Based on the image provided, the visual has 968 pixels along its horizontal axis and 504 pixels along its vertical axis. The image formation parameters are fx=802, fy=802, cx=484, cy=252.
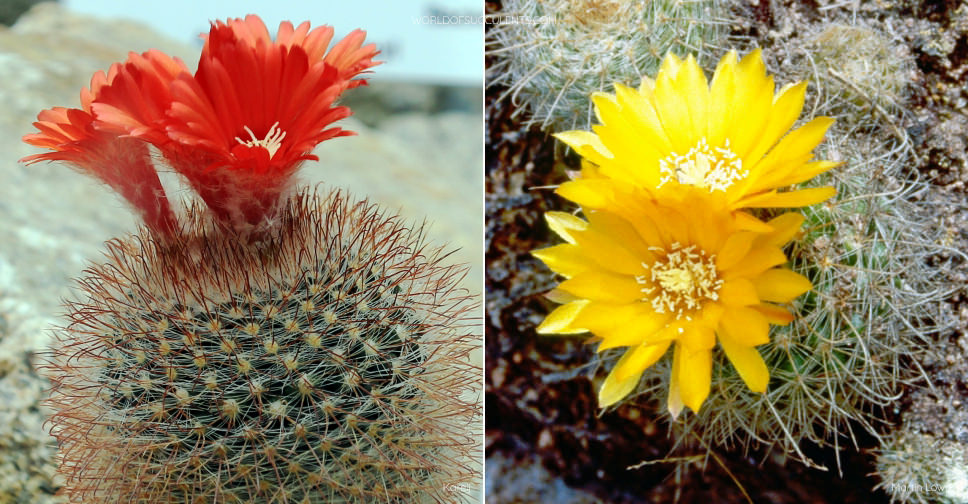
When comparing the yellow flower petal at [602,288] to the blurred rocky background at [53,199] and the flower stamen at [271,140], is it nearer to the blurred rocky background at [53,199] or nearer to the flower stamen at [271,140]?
the blurred rocky background at [53,199]

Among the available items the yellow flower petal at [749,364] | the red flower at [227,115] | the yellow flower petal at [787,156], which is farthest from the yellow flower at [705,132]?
the red flower at [227,115]

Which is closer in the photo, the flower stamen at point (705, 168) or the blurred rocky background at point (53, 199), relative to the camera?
the flower stamen at point (705, 168)

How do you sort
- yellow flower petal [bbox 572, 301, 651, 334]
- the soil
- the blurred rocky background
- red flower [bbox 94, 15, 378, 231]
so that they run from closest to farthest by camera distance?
red flower [bbox 94, 15, 378, 231]
yellow flower petal [bbox 572, 301, 651, 334]
the soil
the blurred rocky background

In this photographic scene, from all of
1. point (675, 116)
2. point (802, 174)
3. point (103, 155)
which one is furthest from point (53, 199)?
point (802, 174)

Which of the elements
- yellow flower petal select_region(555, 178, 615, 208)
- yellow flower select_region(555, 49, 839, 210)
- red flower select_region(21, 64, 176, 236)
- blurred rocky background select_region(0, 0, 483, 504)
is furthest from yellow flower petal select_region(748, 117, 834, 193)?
red flower select_region(21, 64, 176, 236)

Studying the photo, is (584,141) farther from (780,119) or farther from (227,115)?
(227,115)

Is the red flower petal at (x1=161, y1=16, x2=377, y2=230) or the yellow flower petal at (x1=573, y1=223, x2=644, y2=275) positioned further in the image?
the yellow flower petal at (x1=573, y1=223, x2=644, y2=275)

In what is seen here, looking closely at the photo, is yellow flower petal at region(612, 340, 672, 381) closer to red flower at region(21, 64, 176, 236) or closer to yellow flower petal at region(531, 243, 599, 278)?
yellow flower petal at region(531, 243, 599, 278)
